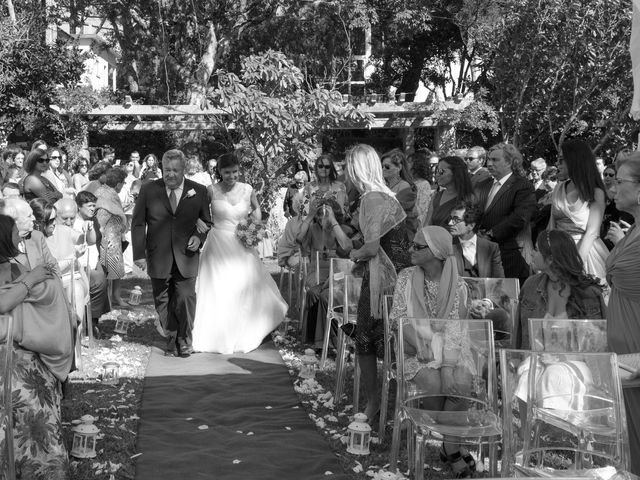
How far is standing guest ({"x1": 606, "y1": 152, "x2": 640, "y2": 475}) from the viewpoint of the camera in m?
4.06

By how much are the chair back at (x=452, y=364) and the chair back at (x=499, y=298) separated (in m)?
1.29

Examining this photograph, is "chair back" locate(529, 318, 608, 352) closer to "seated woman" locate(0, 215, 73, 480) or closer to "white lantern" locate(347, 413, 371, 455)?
"white lantern" locate(347, 413, 371, 455)

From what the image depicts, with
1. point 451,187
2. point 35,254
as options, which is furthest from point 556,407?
point 451,187

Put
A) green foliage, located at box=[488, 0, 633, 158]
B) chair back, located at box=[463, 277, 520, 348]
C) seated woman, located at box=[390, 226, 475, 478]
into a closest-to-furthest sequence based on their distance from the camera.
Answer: seated woman, located at box=[390, 226, 475, 478] → chair back, located at box=[463, 277, 520, 348] → green foliage, located at box=[488, 0, 633, 158]

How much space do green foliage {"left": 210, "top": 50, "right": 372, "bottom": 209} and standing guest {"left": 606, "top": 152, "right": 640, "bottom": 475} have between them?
9487 millimetres

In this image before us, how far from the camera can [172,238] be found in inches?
323

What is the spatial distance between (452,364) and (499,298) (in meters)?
1.45

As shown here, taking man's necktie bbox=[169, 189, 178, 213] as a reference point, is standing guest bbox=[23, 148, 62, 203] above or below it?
above

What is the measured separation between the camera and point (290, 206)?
15703 mm

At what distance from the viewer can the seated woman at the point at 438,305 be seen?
4734mm

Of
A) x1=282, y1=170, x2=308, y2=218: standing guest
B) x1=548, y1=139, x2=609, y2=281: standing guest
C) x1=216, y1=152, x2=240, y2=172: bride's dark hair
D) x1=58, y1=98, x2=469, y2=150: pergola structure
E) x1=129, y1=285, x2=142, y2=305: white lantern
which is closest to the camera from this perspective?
x1=548, y1=139, x2=609, y2=281: standing guest

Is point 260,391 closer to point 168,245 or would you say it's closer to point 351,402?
point 351,402

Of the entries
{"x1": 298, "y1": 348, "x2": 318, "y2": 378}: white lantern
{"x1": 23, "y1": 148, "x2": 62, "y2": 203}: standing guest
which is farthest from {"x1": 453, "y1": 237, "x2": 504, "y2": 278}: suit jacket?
{"x1": 23, "y1": 148, "x2": 62, "y2": 203}: standing guest

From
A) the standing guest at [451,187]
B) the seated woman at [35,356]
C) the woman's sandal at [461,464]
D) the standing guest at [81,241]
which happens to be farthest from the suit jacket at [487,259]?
the standing guest at [81,241]
